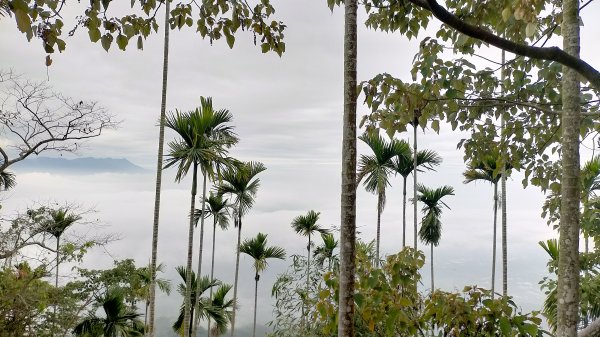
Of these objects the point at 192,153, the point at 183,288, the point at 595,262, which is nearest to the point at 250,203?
the point at 183,288

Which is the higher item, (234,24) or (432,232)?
(234,24)

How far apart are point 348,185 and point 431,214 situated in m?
13.4

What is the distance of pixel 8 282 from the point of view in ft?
31.0

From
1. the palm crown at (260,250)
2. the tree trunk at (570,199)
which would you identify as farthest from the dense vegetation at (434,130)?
the palm crown at (260,250)

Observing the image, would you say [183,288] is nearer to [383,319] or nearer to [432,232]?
[432,232]

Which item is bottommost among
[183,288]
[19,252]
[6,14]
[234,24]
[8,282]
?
[183,288]

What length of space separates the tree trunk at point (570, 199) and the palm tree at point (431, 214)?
1269 centimetres

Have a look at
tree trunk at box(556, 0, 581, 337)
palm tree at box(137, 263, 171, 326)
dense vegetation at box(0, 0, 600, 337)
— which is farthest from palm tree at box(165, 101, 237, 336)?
tree trunk at box(556, 0, 581, 337)

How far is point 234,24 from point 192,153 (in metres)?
7.53

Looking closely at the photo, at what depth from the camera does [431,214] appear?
1548 centimetres

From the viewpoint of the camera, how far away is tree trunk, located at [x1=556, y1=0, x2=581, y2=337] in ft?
8.29

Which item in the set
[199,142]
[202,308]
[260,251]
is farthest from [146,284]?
[199,142]

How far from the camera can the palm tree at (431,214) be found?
1516 cm

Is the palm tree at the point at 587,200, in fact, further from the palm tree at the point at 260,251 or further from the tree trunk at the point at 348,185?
the palm tree at the point at 260,251
